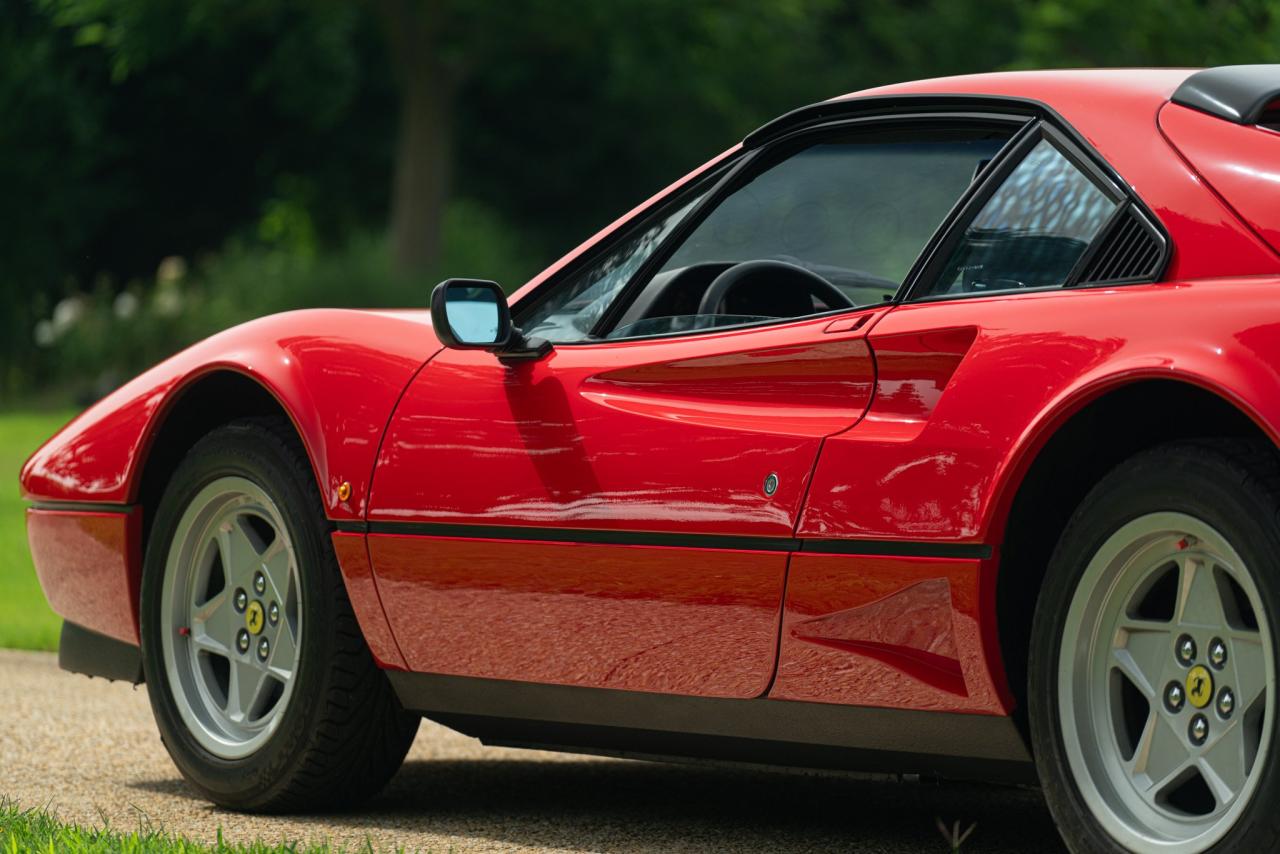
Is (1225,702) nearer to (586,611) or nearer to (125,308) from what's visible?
(586,611)

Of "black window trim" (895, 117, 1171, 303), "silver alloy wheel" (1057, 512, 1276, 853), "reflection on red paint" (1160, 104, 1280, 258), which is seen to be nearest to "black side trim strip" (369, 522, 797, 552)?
"black window trim" (895, 117, 1171, 303)

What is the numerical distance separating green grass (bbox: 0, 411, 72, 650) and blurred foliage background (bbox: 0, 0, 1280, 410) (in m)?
6.52

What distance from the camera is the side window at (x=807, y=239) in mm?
4375

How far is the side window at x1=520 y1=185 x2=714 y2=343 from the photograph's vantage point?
4.64 m

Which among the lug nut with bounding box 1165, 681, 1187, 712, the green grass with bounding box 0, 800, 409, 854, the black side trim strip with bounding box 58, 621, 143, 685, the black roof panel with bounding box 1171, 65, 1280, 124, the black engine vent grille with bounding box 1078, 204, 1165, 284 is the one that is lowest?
the black side trim strip with bounding box 58, 621, 143, 685

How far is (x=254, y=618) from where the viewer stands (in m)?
5.08

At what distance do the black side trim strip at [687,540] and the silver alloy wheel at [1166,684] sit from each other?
0.25 m

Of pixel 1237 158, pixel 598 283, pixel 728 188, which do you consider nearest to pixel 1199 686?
pixel 1237 158

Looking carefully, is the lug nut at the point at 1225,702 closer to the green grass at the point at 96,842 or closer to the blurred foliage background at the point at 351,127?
the green grass at the point at 96,842

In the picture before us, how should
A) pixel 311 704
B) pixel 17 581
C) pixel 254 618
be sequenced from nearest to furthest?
pixel 311 704, pixel 254 618, pixel 17 581

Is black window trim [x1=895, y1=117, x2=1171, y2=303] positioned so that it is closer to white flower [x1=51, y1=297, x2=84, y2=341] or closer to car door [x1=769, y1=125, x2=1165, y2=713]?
car door [x1=769, y1=125, x2=1165, y2=713]

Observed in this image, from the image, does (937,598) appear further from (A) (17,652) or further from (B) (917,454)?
(A) (17,652)

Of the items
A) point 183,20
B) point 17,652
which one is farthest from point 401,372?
point 183,20

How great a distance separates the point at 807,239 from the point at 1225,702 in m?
1.48
